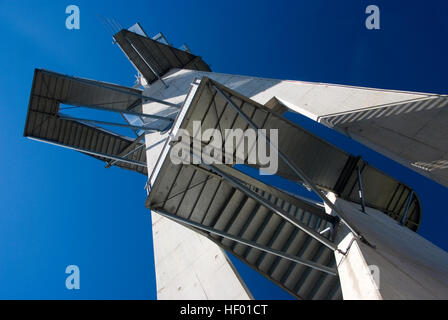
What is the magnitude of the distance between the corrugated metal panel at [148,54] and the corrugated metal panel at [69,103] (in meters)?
2.63

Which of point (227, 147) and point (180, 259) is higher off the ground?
point (227, 147)

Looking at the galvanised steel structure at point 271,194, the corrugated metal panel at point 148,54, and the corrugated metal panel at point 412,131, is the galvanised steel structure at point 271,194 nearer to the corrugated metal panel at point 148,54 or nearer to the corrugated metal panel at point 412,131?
the corrugated metal panel at point 412,131

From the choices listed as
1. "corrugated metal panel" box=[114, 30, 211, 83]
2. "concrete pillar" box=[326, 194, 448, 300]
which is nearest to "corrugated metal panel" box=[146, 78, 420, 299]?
"concrete pillar" box=[326, 194, 448, 300]

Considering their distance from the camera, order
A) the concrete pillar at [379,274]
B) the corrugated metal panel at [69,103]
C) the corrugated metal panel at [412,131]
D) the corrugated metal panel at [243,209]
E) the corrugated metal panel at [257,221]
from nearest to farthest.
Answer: the concrete pillar at [379,274], the corrugated metal panel at [412,131], the corrugated metal panel at [243,209], the corrugated metal panel at [257,221], the corrugated metal panel at [69,103]

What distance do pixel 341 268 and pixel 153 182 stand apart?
5148 millimetres

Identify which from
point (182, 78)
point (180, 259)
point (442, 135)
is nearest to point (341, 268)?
point (442, 135)

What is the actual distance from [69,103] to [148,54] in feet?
29.3

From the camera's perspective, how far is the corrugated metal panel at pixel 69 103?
1839 cm

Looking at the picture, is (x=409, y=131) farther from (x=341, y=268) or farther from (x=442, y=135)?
(x=341, y=268)

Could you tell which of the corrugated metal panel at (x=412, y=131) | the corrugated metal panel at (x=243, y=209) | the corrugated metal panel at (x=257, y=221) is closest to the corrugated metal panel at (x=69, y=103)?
the corrugated metal panel at (x=243, y=209)

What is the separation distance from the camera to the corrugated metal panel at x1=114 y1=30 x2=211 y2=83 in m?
25.2

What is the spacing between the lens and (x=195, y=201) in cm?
1055

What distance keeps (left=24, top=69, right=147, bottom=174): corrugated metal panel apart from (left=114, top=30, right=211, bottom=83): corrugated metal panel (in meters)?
2.63

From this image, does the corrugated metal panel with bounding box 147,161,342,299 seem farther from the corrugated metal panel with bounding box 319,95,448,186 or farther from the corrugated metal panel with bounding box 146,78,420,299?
the corrugated metal panel with bounding box 319,95,448,186
